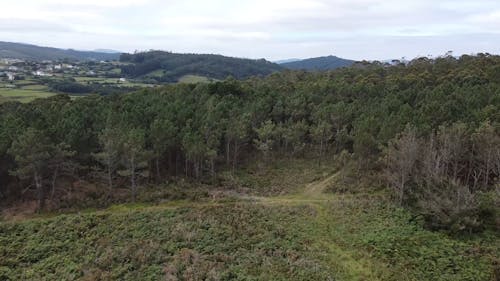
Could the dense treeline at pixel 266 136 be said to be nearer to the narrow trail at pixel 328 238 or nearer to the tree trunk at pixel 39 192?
the tree trunk at pixel 39 192

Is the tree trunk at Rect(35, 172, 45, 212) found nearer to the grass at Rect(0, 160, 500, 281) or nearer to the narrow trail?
the grass at Rect(0, 160, 500, 281)

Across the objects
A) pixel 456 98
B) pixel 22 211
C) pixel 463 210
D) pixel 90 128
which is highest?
pixel 456 98

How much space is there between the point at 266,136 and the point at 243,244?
75.2 ft

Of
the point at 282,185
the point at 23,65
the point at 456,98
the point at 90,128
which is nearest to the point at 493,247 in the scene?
the point at 282,185

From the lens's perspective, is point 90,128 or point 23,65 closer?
point 90,128

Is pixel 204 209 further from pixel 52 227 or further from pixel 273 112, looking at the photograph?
pixel 273 112

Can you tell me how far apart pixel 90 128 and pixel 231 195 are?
687 inches

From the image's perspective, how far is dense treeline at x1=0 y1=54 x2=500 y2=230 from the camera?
38438 mm

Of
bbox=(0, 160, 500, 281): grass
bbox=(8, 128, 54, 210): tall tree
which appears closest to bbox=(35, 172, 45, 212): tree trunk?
bbox=(8, 128, 54, 210): tall tree

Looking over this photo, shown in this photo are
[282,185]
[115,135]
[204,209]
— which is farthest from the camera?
[282,185]

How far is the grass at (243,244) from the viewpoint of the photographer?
2841 cm

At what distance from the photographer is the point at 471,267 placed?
2872cm

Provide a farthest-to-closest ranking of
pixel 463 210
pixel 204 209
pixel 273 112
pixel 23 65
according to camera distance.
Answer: pixel 23 65 → pixel 273 112 → pixel 204 209 → pixel 463 210

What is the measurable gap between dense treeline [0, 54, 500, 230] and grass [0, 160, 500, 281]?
3.50 metres
